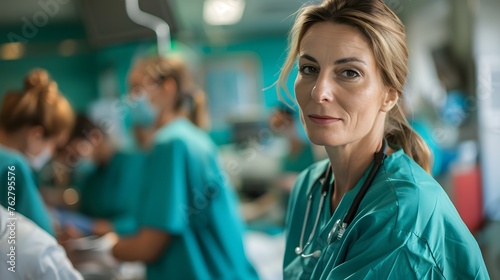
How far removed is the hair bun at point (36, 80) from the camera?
1.03 metres

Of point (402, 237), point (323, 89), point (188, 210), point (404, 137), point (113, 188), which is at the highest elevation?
point (323, 89)

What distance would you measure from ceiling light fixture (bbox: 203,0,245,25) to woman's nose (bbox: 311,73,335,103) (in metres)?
2.29

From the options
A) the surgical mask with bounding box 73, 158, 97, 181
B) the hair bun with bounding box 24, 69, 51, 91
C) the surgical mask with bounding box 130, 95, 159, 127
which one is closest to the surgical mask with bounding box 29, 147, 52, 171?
the hair bun with bounding box 24, 69, 51, 91

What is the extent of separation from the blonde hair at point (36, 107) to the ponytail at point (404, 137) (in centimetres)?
63

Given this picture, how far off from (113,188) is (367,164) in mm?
2012

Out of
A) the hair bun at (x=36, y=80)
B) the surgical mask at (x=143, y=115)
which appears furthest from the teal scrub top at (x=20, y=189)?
the surgical mask at (x=143, y=115)

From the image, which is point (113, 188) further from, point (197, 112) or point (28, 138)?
point (28, 138)

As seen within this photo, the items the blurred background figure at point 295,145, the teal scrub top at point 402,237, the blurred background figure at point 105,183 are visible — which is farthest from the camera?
the blurred background figure at point 295,145

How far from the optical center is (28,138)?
1.05 metres

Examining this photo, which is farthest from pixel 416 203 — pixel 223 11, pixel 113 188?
pixel 223 11

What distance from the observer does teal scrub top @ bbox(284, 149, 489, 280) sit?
2.65 ft

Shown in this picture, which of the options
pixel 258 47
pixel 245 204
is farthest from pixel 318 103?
pixel 258 47

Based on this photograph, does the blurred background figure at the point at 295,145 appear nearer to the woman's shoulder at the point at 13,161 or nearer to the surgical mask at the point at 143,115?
the surgical mask at the point at 143,115

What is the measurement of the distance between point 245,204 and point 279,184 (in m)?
0.31
